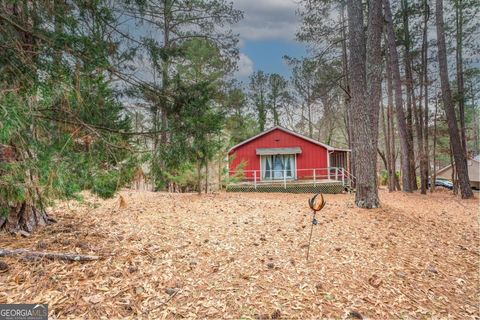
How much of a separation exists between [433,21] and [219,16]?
8952mm

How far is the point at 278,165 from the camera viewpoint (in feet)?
47.3

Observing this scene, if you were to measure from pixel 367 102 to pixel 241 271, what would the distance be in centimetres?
455

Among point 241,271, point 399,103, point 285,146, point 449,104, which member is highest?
point 399,103

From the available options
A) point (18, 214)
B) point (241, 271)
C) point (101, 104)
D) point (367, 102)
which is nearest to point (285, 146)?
point (367, 102)

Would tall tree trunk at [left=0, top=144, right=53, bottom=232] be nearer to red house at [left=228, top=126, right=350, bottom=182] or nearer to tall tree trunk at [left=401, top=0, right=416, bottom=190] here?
red house at [left=228, top=126, right=350, bottom=182]

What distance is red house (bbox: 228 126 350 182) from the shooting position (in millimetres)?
13945

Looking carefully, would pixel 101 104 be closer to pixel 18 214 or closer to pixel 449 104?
pixel 18 214

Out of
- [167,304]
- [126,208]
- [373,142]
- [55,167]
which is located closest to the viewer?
[167,304]

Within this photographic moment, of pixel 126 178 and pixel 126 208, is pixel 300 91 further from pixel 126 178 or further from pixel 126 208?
pixel 126 178

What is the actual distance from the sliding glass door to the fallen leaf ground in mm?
10016

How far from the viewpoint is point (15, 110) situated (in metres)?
Answer: 1.83

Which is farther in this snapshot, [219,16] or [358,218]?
[219,16]

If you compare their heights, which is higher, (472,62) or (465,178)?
(472,62)

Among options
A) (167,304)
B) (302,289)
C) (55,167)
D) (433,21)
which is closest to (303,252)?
(302,289)
